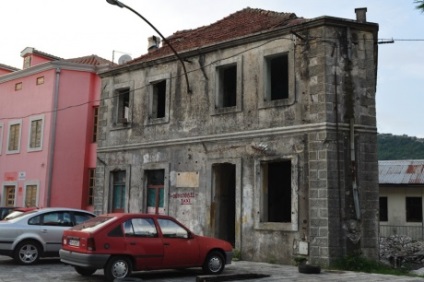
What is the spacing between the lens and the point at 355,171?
1467 centimetres

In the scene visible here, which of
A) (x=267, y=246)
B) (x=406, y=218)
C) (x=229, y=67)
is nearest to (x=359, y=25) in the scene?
(x=229, y=67)

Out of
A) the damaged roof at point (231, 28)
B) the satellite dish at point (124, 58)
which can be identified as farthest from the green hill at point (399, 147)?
the damaged roof at point (231, 28)

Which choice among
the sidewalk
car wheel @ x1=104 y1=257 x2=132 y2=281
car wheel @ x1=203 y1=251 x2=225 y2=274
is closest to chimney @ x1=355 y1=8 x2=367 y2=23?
the sidewalk

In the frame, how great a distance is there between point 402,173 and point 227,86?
1710cm

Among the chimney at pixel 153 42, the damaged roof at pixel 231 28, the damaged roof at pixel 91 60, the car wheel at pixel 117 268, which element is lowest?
the car wheel at pixel 117 268

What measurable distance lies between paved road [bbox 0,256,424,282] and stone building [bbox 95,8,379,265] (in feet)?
4.82

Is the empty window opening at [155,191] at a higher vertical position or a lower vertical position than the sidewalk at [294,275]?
higher

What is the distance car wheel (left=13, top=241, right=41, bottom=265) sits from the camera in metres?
13.7

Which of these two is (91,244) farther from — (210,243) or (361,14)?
(361,14)

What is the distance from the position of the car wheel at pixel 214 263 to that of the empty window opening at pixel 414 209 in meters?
19.7

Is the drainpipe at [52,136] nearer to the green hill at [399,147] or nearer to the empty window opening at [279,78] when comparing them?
the empty window opening at [279,78]

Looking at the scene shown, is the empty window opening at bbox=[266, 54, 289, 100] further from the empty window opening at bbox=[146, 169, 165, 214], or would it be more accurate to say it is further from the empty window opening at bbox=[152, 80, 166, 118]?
the empty window opening at bbox=[146, 169, 165, 214]

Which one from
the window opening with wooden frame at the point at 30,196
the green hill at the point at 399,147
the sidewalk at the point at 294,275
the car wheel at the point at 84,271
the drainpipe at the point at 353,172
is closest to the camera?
the car wheel at the point at 84,271

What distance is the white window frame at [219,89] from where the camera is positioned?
16938mm
